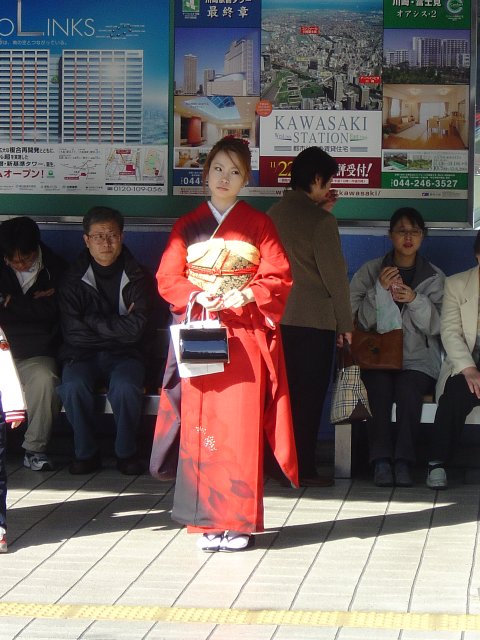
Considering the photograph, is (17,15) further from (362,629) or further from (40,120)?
(362,629)

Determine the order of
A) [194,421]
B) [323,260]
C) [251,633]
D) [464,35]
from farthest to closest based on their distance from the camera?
[464,35] < [323,260] < [194,421] < [251,633]

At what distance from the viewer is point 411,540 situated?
5.91 m

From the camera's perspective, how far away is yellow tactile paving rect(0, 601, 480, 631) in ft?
15.3

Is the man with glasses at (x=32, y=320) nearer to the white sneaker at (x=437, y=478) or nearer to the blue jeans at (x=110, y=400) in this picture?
the blue jeans at (x=110, y=400)

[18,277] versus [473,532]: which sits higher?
[18,277]

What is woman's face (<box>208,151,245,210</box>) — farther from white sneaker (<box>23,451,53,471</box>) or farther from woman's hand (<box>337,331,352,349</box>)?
white sneaker (<box>23,451,53,471</box>)

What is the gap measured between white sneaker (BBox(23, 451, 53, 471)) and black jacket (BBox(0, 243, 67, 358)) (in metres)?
0.58

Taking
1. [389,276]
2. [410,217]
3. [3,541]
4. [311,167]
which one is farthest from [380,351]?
[3,541]

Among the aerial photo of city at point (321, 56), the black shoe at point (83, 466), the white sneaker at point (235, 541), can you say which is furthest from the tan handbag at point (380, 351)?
the white sneaker at point (235, 541)

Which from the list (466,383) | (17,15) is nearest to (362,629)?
(466,383)

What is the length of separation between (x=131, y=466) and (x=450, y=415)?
1.82 m

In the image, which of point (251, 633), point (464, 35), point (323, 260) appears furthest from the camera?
point (464, 35)

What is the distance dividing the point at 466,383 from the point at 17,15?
135 inches

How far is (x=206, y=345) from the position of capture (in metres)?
5.58
